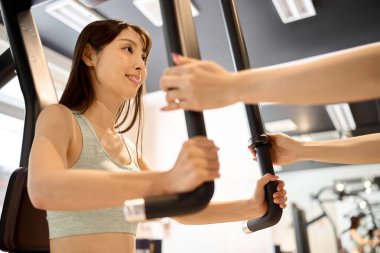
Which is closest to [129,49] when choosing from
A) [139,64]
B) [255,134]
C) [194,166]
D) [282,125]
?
[139,64]

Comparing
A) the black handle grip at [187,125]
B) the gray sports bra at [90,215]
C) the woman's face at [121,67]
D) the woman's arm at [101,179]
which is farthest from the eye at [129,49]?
the black handle grip at [187,125]

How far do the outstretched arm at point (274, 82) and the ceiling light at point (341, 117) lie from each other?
13.6ft

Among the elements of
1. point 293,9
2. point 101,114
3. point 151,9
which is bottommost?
point 101,114

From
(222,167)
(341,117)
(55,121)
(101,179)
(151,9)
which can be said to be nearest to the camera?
(101,179)

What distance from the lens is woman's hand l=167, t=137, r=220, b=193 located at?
29.2 inches

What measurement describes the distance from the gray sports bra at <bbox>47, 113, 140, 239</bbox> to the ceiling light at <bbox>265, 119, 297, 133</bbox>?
162 inches

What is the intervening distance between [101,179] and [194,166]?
0.80ft

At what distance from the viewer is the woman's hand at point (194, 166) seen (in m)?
0.74

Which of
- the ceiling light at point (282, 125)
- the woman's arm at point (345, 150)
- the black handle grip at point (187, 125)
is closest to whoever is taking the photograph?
the black handle grip at point (187, 125)

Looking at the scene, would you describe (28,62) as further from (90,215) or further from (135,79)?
(90,215)

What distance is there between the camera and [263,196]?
4.16 ft

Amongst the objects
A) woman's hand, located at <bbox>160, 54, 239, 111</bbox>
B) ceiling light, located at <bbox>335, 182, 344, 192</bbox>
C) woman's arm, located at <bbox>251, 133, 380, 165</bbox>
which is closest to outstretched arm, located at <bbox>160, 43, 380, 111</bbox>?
woman's hand, located at <bbox>160, 54, 239, 111</bbox>

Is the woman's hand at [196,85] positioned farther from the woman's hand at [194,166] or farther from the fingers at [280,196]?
the fingers at [280,196]

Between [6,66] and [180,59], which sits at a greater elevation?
[6,66]
